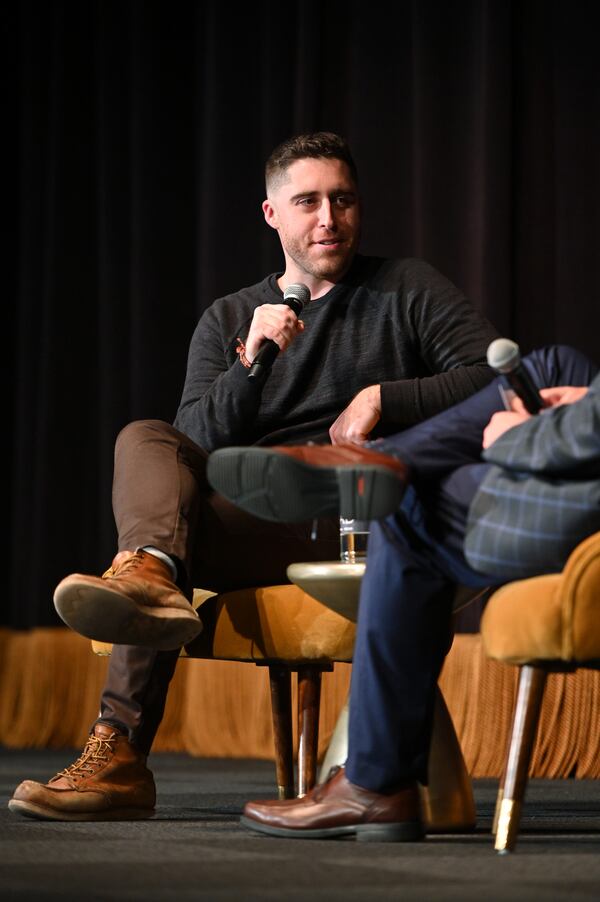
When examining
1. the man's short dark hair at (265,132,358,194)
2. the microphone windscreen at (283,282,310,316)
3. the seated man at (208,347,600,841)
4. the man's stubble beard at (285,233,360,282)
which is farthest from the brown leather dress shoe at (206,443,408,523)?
the man's short dark hair at (265,132,358,194)

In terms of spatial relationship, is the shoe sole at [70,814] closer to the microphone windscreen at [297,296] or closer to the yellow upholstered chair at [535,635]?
the yellow upholstered chair at [535,635]

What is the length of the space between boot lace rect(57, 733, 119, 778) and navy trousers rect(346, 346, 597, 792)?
1.43ft

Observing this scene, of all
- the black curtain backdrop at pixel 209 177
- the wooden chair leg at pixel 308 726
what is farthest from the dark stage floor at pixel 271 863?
the black curtain backdrop at pixel 209 177

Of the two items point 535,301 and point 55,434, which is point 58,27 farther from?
point 535,301

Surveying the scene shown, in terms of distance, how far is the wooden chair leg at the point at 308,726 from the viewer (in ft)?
6.46

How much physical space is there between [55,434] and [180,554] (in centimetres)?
208

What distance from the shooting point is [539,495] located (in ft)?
4.47

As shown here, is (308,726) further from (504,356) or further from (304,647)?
(504,356)

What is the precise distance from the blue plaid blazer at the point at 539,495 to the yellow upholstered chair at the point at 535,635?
0.08 ft

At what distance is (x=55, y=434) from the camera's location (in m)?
3.81

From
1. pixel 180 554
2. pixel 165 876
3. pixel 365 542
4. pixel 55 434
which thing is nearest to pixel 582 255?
pixel 365 542

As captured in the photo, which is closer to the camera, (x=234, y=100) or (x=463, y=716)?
(x=463, y=716)

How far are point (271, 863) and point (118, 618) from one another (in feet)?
1.39

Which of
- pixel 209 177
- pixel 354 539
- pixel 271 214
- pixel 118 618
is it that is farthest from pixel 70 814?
pixel 209 177
